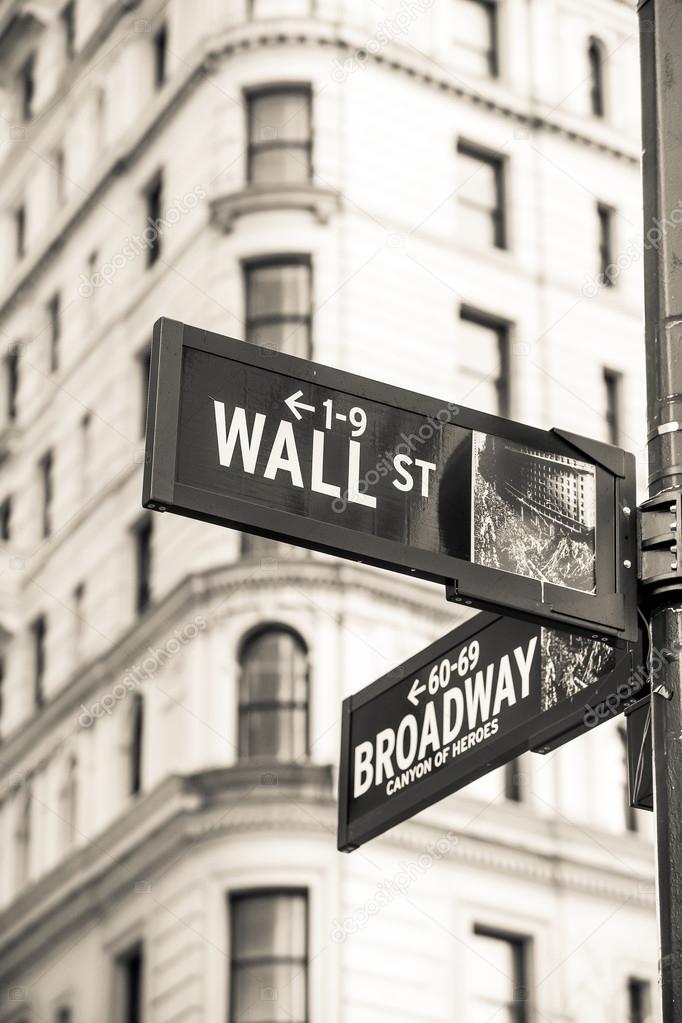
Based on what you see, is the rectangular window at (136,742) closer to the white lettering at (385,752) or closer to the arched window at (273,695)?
the arched window at (273,695)

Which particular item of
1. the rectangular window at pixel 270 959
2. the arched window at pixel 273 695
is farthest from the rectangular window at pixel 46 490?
the rectangular window at pixel 270 959

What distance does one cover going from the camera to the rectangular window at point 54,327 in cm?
3572

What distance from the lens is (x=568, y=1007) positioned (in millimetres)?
26859

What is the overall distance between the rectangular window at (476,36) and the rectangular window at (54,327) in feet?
27.6

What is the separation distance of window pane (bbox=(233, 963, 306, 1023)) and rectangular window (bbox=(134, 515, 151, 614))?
6508mm

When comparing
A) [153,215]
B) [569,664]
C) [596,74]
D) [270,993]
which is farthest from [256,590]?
[569,664]

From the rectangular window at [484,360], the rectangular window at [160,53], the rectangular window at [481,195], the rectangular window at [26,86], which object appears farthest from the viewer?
the rectangular window at [26,86]

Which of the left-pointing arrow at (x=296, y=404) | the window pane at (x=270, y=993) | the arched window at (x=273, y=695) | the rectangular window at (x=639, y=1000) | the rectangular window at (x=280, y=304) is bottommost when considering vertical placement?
the left-pointing arrow at (x=296, y=404)

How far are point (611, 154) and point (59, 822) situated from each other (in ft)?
45.0

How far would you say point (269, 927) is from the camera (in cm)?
2566

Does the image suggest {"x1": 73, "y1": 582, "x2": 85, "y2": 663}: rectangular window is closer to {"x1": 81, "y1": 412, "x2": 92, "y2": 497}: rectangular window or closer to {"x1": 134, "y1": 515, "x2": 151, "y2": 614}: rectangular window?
{"x1": 81, "y1": 412, "x2": 92, "y2": 497}: rectangular window

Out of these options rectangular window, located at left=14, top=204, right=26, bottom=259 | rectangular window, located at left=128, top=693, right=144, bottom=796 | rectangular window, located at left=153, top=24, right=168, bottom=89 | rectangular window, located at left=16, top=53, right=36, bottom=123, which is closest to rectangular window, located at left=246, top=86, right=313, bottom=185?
rectangular window, located at left=153, top=24, right=168, bottom=89

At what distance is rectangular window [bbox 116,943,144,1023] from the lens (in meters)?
28.4

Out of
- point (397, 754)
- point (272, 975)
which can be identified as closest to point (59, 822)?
point (272, 975)
